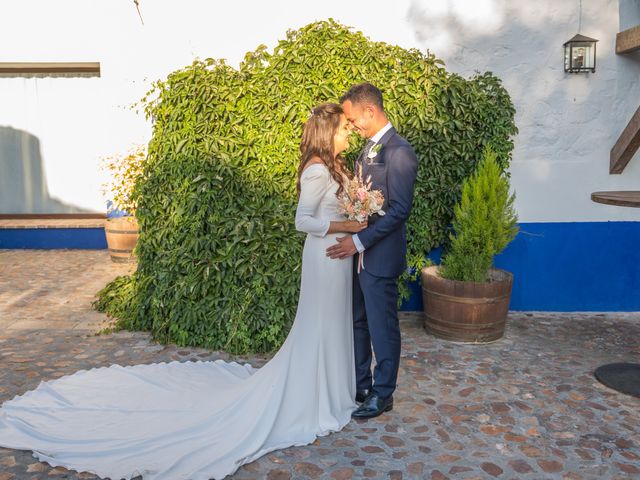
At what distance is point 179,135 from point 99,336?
1852mm

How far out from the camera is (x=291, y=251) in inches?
211

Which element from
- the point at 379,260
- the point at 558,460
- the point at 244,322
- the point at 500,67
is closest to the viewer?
the point at 558,460

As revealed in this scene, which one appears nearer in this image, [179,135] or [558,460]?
[558,460]

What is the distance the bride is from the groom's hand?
0.07 m

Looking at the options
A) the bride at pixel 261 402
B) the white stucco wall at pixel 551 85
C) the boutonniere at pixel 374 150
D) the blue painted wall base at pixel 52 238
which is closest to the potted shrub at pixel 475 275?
the white stucco wall at pixel 551 85

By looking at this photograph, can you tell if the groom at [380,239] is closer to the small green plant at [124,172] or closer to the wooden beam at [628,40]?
the wooden beam at [628,40]

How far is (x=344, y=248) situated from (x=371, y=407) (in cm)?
100

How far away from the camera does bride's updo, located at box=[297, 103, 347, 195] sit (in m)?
3.79

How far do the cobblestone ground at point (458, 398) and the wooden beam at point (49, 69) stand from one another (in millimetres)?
4210

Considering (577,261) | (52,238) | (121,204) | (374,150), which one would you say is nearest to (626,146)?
(577,261)

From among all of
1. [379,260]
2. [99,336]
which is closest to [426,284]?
[379,260]

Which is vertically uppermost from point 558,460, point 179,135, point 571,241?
point 179,135

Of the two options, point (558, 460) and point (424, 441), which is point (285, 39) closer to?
point (424, 441)

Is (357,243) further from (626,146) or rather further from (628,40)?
(628,40)
